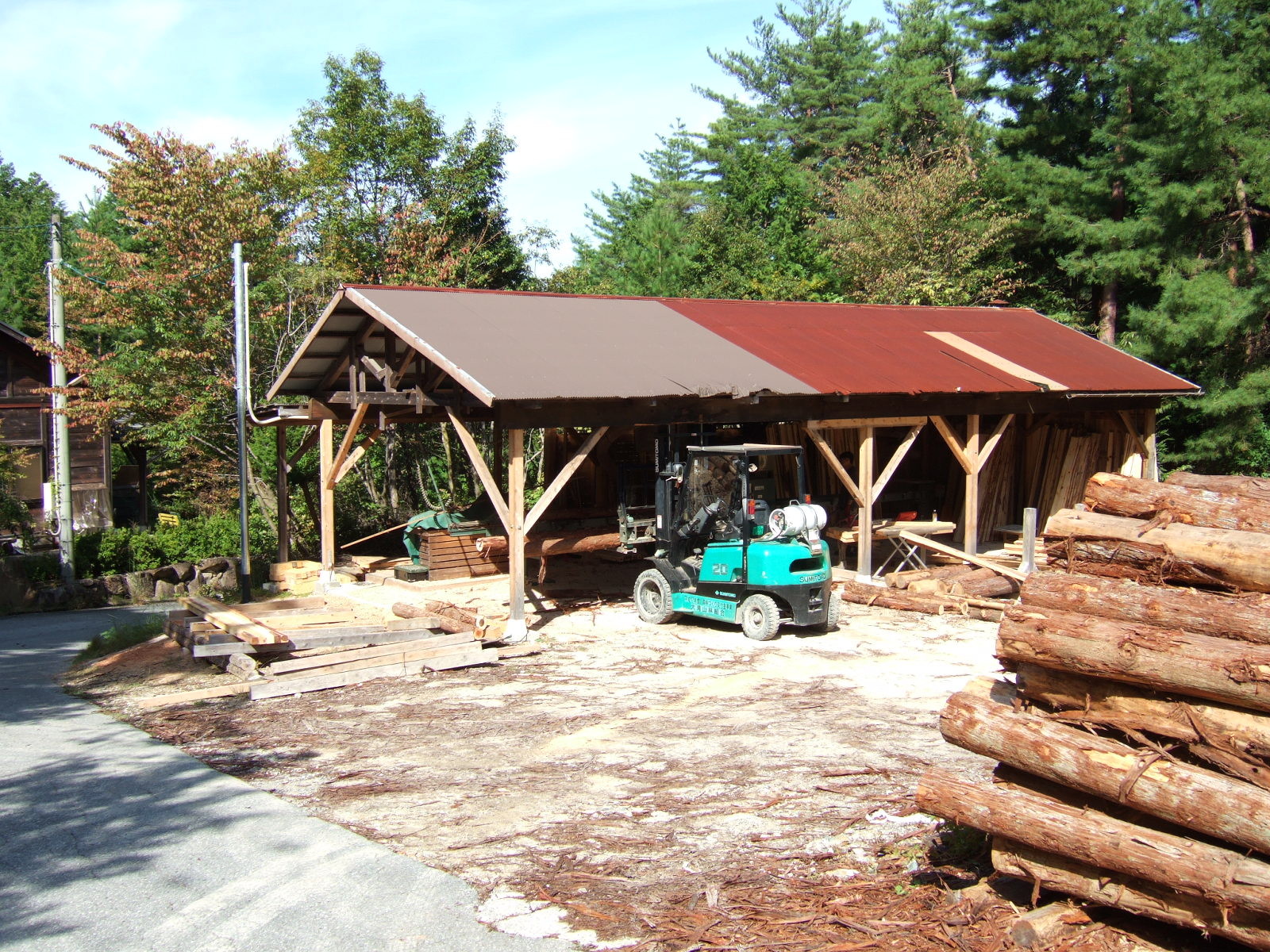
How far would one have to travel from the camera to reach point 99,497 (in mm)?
28781

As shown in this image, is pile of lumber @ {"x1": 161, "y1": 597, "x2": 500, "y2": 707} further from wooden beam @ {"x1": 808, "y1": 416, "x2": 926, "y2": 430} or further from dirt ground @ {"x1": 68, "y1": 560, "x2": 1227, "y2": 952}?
wooden beam @ {"x1": 808, "y1": 416, "x2": 926, "y2": 430}

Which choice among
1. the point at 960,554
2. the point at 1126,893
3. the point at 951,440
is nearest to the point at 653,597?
the point at 960,554

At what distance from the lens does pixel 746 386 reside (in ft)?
49.5

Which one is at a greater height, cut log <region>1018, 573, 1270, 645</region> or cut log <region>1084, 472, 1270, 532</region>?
cut log <region>1084, 472, 1270, 532</region>

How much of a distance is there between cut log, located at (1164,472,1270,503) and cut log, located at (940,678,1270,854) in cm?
164

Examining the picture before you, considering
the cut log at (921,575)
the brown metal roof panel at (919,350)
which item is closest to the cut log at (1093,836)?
the brown metal roof panel at (919,350)

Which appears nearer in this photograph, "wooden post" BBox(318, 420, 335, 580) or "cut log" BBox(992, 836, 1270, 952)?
"cut log" BBox(992, 836, 1270, 952)

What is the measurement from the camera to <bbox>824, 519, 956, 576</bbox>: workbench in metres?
17.4

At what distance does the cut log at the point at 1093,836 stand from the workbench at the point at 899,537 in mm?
11874

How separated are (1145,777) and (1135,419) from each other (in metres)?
18.5

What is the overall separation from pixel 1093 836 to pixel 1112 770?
1.01ft

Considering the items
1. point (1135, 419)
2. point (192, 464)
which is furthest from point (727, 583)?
point (192, 464)

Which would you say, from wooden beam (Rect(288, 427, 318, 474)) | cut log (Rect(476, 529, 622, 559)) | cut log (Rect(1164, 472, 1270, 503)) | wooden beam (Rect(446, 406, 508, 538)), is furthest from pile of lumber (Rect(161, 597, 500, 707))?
cut log (Rect(1164, 472, 1270, 503))

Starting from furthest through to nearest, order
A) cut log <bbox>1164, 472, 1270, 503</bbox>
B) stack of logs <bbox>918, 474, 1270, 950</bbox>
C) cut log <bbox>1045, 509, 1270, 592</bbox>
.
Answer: cut log <bbox>1164, 472, 1270, 503</bbox> < cut log <bbox>1045, 509, 1270, 592</bbox> < stack of logs <bbox>918, 474, 1270, 950</bbox>
